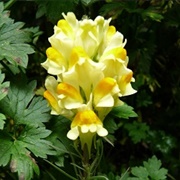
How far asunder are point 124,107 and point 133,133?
56 cm

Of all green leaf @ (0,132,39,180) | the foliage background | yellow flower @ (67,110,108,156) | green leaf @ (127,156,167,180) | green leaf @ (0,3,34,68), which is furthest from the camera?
the foliage background

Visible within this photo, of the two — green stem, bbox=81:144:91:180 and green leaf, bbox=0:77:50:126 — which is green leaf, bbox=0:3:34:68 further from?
green stem, bbox=81:144:91:180

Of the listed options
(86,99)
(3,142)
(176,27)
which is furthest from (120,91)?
(176,27)

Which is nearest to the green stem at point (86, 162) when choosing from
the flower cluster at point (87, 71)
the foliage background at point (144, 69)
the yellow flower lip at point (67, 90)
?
the flower cluster at point (87, 71)

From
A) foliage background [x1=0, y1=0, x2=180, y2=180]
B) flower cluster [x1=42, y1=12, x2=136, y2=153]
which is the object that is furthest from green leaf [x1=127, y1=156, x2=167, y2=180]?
flower cluster [x1=42, y1=12, x2=136, y2=153]

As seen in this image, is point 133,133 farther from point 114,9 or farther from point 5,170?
point 5,170

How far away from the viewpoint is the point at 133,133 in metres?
1.75

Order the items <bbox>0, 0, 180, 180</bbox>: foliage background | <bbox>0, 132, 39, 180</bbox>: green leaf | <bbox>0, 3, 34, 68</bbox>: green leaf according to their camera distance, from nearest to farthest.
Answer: <bbox>0, 132, 39, 180</bbox>: green leaf, <bbox>0, 3, 34, 68</bbox>: green leaf, <bbox>0, 0, 180, 180</bbox>: foliage background

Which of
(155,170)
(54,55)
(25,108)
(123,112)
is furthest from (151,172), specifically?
(54,55)

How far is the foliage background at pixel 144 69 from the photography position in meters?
1.68

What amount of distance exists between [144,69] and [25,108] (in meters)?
0.71

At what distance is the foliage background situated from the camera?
66.0 inches

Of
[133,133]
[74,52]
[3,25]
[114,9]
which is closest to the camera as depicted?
[74,52]

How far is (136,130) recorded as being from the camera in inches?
69.3
